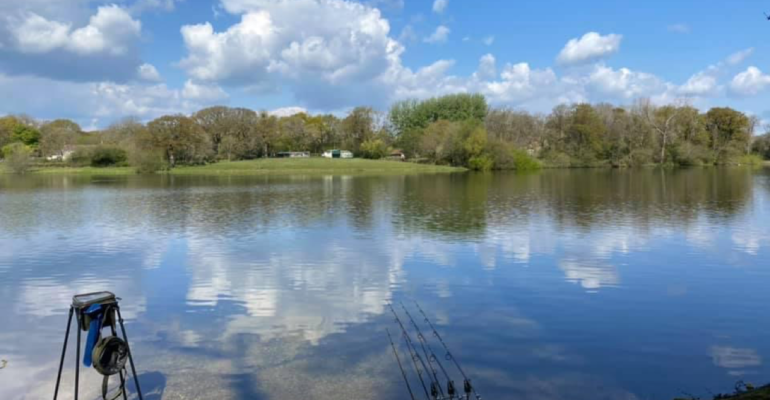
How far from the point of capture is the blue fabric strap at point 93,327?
6.21 m

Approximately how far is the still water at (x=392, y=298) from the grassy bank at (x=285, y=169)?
63234 mm

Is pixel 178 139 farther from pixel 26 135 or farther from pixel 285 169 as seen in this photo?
pixel 26 135

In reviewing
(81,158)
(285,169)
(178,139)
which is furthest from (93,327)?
(81,158)

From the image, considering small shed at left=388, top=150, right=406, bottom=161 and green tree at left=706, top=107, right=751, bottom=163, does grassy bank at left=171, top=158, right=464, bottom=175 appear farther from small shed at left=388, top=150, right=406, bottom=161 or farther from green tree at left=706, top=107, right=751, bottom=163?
green tree at left=706, top=107, right=751, bottom=163

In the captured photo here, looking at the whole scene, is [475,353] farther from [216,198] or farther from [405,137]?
[405,137]

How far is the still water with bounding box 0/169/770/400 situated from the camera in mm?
8297

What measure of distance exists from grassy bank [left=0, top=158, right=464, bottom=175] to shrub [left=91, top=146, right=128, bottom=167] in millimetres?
2538

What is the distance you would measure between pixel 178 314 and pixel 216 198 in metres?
30.1

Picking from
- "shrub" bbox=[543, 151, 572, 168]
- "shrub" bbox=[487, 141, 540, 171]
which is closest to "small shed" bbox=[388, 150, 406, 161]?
"shrub" bbox=[487, 141, 540, 171]

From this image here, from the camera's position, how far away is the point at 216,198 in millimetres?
40750

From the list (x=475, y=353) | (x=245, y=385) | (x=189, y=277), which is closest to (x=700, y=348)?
(x=475, y=353)

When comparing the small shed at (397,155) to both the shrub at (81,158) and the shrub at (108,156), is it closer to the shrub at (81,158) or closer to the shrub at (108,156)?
the shrub at (108,156)

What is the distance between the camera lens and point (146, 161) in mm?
89250

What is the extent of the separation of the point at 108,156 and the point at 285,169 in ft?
110
